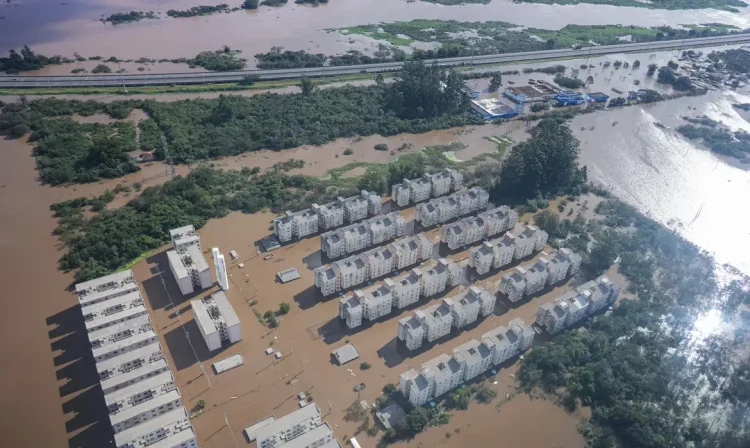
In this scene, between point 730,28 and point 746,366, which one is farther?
point 730,28

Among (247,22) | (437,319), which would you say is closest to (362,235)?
(437,319)

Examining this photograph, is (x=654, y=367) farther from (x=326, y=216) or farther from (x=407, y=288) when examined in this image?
(x=326, y=216)

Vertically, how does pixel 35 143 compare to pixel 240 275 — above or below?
above

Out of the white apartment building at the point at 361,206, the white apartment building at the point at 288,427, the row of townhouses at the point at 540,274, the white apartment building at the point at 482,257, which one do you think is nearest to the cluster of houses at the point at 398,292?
the white apartment building at the point at 482,257

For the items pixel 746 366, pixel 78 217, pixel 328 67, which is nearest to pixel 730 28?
pixel 328 67

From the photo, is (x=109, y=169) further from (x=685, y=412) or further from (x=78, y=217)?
(x=685, y=412)

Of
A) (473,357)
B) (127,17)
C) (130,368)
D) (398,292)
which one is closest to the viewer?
(130,368)

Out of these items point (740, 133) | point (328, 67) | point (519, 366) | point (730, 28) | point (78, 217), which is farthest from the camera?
point (730, 28)
